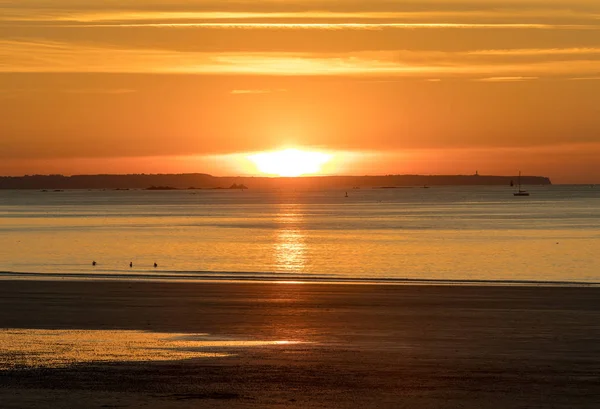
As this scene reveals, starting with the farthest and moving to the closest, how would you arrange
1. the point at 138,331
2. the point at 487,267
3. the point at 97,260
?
the point at 97,260 < the point at 487,267 < the point at 138,331

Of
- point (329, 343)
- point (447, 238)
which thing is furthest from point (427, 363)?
point (447, 238)

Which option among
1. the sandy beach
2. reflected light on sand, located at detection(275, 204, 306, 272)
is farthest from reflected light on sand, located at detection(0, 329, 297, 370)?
reflected light on sand, located at detection(275, 204, 306, 272)

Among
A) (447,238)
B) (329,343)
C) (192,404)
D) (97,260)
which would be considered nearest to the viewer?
(192,404)

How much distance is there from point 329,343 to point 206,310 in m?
7.42

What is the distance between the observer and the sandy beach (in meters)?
16.5

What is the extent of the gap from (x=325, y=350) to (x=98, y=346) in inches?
177

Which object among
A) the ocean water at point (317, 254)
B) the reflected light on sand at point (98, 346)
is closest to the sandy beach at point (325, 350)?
the reflected light on sand at point (98, 346)

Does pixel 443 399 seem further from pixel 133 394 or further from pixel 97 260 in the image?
pixel 97 260

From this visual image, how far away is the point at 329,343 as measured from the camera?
72.6ft

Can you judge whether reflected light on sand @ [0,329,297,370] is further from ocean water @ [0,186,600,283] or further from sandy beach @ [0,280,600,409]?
ocean water @ [0,186,600,283]

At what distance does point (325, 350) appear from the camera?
21.1 metres

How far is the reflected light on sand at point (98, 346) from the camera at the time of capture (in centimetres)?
1980

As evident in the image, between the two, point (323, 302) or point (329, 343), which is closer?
point (329, 343)

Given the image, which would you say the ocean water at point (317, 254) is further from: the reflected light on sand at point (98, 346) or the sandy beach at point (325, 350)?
the reflected light on sand at point (98, 346)
